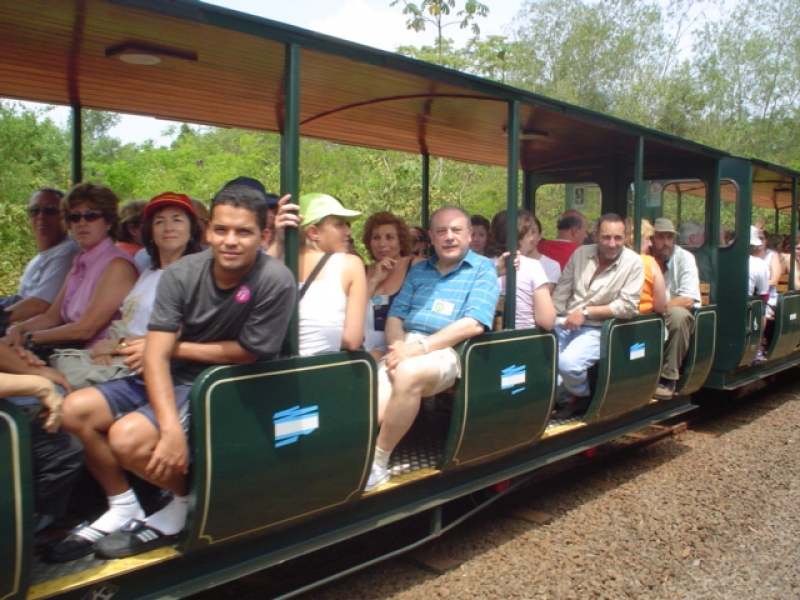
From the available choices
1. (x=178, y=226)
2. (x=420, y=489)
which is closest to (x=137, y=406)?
(x=178, y=226)

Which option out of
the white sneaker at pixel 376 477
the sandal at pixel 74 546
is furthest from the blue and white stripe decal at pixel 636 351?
the sandal at pixel 74 546

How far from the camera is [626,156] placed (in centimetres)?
660

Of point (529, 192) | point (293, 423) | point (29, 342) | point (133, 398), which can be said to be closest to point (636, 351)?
point (529, 192)

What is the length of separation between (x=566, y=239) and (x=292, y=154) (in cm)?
361

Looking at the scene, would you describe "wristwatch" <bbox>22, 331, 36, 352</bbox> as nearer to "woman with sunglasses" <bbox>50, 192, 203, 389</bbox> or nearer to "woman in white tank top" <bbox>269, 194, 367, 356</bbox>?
"woman with sunglasses" <bbox>50, 192, 203, 389</bbox>

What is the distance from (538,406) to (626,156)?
3.17 meters

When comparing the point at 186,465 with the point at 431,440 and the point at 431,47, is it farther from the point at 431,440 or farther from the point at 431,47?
the point at 431,47

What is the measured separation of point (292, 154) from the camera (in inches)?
119

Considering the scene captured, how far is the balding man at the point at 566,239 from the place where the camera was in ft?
19.5

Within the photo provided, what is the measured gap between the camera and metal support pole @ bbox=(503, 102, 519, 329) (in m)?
4.17

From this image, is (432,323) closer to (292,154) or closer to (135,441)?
(292,154)

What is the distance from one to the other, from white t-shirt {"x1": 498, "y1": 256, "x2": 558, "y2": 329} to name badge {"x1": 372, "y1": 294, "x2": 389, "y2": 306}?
2.56 feet

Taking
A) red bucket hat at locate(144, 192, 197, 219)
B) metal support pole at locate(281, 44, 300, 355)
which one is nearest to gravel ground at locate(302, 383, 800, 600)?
metal support pole at locate(281, 44, 300, 355)

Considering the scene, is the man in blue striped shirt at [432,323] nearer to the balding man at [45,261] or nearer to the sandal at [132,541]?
the sandal at [132,541]
